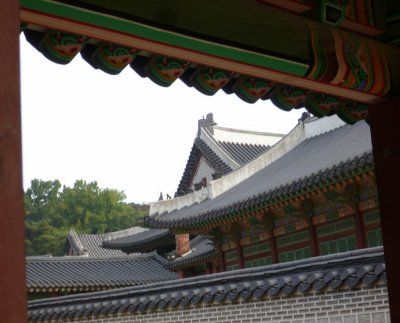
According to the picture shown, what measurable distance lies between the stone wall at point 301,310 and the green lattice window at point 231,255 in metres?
5.49

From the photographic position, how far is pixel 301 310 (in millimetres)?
10266

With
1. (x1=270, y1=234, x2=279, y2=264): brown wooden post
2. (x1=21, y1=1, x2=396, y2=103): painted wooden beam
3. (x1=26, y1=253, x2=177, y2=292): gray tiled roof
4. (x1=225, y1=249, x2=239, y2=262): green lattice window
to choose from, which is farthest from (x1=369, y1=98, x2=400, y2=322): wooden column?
(x1=26, y1=253, x2=177, y2=292): gray tiled roof

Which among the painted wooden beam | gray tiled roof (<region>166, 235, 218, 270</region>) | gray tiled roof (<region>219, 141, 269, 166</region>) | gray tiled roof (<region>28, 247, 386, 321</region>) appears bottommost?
gray tiled roof (<region>28, 247, 386, 321</region>)

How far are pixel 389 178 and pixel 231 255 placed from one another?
14.5 metres

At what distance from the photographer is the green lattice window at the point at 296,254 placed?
15.4 meters

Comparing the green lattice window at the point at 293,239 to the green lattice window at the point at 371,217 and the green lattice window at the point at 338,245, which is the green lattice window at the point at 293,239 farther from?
the green lattice window at the point at 371,217

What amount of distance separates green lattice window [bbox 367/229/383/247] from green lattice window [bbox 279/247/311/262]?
5.97ft

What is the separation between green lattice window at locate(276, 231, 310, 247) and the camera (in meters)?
15.5

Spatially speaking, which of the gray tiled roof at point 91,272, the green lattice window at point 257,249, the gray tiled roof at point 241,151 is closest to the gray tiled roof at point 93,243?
the gray tiled roof at point 91,272

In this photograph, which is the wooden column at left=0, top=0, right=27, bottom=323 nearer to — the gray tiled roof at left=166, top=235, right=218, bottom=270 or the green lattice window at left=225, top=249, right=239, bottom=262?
the green lattice window at left=225, top=249, right=239, bottom=262

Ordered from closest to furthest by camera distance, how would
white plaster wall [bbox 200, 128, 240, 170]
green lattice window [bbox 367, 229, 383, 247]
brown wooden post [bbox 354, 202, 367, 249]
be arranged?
green lattice window [bbox 367, 229, 383, 247] < brown wooden post [bbox 354, 202, 367, 249] < white plaster wall [bbox 200, 128, 240, 170]

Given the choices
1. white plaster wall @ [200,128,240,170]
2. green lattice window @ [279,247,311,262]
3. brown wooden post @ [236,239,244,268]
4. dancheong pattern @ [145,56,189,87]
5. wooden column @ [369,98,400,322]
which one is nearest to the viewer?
dancheong pattern @ [145,56,189,87]

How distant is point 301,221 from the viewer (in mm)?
Answer: 15531

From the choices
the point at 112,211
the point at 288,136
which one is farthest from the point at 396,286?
the point at 112,211
